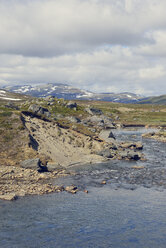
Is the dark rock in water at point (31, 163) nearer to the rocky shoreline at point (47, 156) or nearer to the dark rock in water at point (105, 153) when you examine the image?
the rocky shoreline at point (47, 156)

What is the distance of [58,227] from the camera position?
105ft

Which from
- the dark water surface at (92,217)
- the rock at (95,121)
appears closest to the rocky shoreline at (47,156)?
the dark water surface at (92,217)

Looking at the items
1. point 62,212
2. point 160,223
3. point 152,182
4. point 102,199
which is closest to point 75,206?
point 62,212

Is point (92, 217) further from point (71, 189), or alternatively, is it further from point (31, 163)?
point (31, 163)

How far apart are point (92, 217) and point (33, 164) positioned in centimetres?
2268

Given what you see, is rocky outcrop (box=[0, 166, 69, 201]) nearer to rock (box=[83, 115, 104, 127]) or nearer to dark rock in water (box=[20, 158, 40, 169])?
dark rock in water (box=[20, 158, 40, 169])

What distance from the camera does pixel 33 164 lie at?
5356cm

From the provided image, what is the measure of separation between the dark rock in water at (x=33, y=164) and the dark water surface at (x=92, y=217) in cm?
718

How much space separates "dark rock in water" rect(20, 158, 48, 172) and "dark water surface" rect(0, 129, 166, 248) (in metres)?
→ 7.18

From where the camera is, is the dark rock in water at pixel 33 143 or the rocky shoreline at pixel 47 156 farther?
the dark rock in water at pixel 33 143

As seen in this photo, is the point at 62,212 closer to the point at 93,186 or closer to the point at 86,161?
the point at 93,186

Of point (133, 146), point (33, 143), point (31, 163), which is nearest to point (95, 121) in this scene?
point (133, 146)

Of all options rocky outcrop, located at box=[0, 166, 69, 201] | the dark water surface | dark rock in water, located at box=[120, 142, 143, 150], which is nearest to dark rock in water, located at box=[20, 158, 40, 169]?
rocky outcrop, located at box=[0, 166, 69, 201]

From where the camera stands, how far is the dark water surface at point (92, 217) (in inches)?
1141
